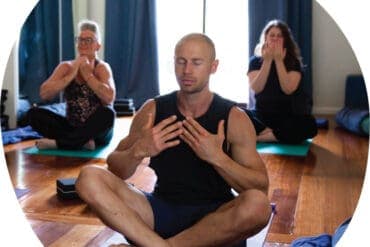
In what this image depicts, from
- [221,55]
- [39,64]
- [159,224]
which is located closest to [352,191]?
[159,224]

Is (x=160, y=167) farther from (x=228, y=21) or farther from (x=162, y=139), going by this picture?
(x=228, y=21)

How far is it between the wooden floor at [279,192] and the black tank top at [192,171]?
1.22 ft

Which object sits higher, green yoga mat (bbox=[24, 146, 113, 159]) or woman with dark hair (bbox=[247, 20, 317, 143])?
woman with dark hair (bbox=[247, 20, 317, 143])

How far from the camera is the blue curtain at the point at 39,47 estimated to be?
5770 mm

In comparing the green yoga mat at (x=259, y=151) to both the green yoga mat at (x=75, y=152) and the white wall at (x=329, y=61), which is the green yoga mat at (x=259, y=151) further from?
the white wall at (x=329, y=61)

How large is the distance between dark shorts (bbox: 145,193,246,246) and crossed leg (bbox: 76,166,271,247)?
0.04 metres

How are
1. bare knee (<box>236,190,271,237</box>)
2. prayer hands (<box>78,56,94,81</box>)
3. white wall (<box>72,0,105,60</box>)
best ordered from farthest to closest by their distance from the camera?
white wall (<box>72,0,105,60</box>) < prayer hands (<box>78,56,94,81</box>) < bare knee (<box>236,190,271,237</box>)

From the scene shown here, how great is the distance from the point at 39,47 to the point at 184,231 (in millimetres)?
4482

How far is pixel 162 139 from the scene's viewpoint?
5.56 feet

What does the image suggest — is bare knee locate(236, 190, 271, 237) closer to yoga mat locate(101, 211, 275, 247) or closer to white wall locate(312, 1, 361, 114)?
yoga mat locate(101, 211, 275, 247)

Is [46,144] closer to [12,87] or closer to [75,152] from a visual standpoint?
[75,152]

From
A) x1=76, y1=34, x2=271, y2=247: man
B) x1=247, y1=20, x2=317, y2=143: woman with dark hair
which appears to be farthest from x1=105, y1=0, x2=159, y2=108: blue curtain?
x1=76, y1=34, x2=271, y2=247: man

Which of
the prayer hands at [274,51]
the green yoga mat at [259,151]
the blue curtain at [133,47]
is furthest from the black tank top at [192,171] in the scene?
the blue curtain at [133,47]

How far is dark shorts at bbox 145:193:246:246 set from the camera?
180 centimetres
